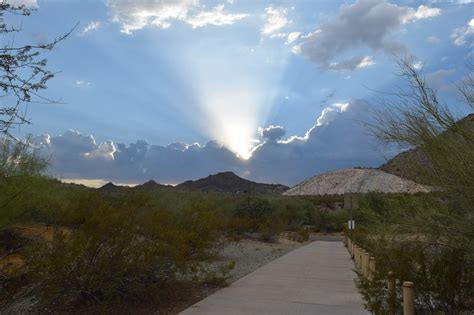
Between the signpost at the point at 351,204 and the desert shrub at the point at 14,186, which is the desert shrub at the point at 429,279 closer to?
the desert shrub at the point at 14,186

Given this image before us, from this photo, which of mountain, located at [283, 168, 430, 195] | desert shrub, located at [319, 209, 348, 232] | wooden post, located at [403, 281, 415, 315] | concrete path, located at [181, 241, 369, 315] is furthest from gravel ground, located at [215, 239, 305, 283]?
mountain, located at [283, 168, 430, 195]

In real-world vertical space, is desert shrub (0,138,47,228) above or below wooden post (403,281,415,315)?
above

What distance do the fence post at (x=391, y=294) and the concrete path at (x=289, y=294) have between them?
2.52 meters

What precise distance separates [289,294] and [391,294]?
14.8ft

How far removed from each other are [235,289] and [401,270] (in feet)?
17.6

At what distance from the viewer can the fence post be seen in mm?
7332

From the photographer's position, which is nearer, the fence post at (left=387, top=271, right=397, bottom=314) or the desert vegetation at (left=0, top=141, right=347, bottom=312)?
the fence post at (left=387, top=271, right=397, bottom=314)

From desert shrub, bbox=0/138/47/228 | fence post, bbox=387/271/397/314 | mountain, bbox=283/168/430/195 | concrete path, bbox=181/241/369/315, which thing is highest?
mountain, bbox=283/168/430/195

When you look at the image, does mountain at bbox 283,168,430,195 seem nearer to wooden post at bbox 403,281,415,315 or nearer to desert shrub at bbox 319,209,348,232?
desert shrub at bbox 319,209,348,232

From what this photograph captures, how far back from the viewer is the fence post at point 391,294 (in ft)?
24.1

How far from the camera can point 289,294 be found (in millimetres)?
11617

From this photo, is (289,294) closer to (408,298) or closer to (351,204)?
(408,298)

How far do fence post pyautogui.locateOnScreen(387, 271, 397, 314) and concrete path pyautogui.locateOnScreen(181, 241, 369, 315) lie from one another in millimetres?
2515

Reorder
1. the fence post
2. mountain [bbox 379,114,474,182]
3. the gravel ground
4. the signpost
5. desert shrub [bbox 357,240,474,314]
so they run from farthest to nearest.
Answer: the signpost
the gravel ground
mountain [bbox 379,114,474,182]
desert shrub [bbox 357,240,474,314]
the fence post
